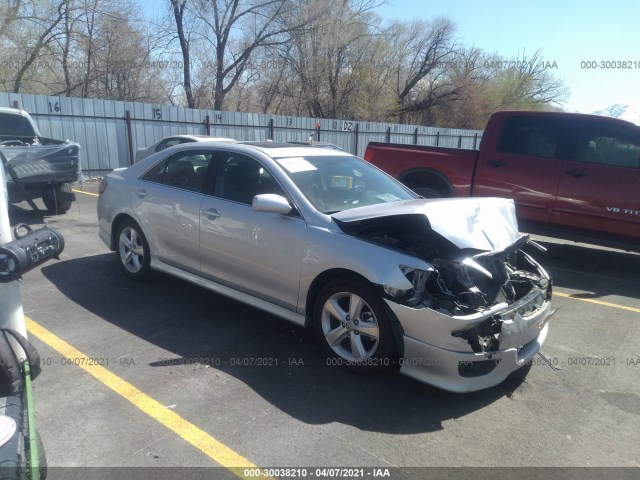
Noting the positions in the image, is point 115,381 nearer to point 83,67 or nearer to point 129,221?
point 129,221

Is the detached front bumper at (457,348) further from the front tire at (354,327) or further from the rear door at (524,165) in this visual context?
the rear door at (524,165)

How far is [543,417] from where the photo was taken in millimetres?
3146

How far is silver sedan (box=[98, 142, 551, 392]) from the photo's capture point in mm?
3178

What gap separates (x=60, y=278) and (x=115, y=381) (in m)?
2.63

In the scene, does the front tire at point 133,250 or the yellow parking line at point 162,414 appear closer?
the yellow parking line at point 162,414

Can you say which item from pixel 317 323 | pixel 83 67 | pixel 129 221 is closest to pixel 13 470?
pixel 317 323

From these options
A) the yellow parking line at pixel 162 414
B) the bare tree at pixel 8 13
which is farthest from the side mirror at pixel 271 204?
the bare tree at pixel 8 13

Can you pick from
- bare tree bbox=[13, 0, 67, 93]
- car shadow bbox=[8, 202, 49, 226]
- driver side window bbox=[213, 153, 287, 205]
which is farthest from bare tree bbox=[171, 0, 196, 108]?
driver side window bbox=[213, 153, 287, 205]

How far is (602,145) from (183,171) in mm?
5640

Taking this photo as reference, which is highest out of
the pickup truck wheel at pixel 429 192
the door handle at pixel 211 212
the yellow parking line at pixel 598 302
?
the door handle at pixel 211 212

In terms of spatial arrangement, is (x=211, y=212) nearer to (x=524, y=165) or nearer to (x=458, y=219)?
(x=458, y=219)

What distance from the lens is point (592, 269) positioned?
22.3 feet

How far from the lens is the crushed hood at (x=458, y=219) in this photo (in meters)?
3.36

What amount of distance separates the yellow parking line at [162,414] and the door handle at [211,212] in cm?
156
